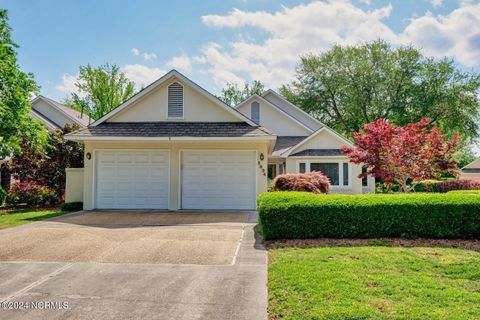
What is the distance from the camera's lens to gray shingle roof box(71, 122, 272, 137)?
41.6ft

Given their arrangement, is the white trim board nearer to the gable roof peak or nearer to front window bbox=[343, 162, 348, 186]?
the gable roof peak

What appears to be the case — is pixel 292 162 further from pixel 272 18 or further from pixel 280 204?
pixel 280 204

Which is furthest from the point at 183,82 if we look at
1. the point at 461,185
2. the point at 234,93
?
the point at 234,93

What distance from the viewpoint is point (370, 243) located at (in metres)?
7.30

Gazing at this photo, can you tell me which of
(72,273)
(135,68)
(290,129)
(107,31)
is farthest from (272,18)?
(135,68)

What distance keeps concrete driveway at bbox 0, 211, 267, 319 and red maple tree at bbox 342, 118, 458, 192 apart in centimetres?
611

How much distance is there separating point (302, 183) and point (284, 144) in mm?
12382

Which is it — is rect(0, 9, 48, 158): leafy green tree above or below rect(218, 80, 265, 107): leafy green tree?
below

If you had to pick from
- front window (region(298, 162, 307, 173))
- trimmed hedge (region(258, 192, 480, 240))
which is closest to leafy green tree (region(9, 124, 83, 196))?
front window (region(298, 162, 307, 173))

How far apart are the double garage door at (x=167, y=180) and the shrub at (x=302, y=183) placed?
2344 millimetres

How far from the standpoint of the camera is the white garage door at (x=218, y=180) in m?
13.1

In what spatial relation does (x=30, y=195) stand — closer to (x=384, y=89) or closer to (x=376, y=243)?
(x=376, y=243)

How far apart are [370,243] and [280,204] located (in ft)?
7.04

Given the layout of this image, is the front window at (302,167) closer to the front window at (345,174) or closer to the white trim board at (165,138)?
the front window at (345,174)
